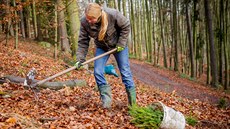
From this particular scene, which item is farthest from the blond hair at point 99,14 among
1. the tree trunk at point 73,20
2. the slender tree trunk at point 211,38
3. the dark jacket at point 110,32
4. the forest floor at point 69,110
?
the slender tree trunk at point 211,38

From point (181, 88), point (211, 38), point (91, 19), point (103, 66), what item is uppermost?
point (91, 19)

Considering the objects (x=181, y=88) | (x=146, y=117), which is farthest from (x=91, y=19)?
(x=181, y=88)

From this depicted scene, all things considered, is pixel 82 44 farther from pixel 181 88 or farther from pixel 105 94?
pixel 181 88

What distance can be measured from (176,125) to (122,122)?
39.6 inches

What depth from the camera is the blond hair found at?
208 inches

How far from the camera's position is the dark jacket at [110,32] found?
226 inches

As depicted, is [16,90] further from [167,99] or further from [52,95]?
[167,99]

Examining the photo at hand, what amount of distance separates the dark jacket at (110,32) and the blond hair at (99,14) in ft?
0.60

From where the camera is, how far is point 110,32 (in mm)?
5828

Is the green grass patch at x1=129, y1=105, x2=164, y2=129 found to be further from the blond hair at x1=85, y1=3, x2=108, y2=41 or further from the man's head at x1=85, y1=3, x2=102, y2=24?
the man's head at x1=85, y1=3, x2=102, y2=24

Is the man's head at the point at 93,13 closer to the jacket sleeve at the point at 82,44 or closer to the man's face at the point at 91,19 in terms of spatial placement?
the man's face at the point at 91,19

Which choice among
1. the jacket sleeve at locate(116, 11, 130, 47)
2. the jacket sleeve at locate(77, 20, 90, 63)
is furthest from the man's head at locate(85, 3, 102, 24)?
the jacket sleeve at locate(77, 20, 90, 63)

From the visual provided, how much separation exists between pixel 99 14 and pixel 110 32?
566 mm

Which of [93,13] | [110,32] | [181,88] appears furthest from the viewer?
[181,88]
